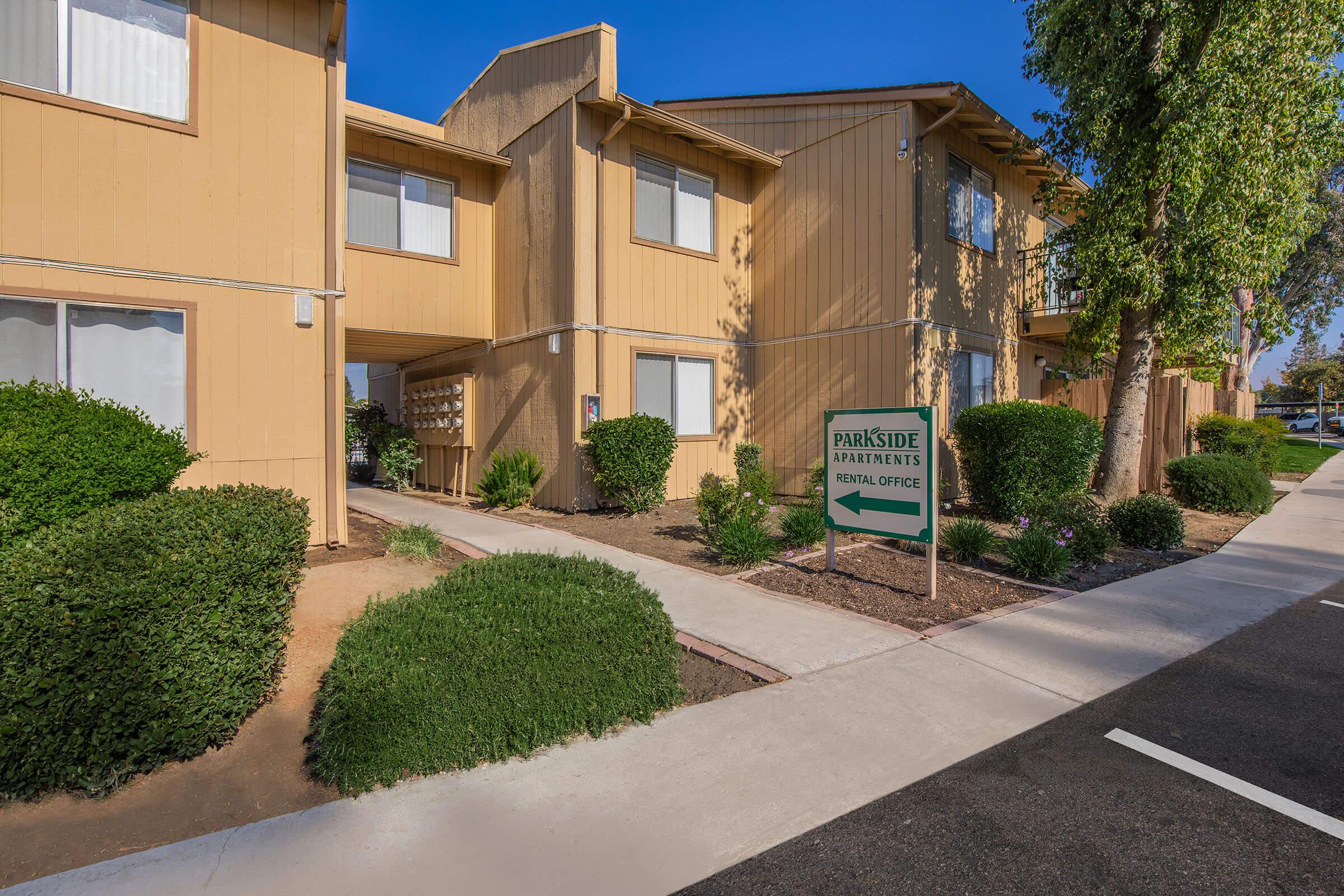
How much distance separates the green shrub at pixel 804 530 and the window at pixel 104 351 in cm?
636

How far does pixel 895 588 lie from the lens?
630cm

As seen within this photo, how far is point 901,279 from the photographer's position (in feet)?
34.6

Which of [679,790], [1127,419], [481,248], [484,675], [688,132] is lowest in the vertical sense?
[679,790]

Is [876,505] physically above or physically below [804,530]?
above

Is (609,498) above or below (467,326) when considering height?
below

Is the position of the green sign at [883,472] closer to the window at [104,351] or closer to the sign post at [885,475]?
the sign post at [885,475]

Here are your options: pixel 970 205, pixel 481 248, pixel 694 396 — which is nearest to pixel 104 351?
pixel 481 248

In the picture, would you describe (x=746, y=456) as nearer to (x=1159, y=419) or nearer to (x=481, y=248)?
(x=481, y=248)

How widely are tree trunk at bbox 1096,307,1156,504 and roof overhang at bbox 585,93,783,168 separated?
6.51 metres

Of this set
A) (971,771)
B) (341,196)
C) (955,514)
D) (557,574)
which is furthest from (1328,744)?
(341,196)

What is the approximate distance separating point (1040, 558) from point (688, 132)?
829cm

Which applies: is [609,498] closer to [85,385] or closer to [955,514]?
[955,514]

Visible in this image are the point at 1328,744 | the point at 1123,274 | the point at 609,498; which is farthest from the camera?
the point at 609,498

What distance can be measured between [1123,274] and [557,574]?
9556mm
